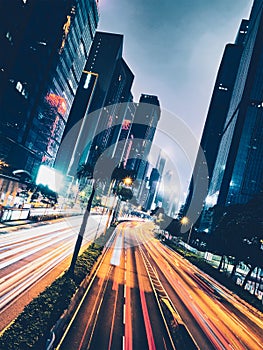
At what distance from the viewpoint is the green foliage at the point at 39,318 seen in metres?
9.91

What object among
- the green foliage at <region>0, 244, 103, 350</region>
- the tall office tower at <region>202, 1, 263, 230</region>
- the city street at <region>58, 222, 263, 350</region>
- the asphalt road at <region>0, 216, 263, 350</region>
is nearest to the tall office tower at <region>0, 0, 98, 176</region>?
the asphalt road at <region>0, 216, 263, 350</region>

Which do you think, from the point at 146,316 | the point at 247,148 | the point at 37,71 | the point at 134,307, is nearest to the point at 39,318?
the point at 146,316

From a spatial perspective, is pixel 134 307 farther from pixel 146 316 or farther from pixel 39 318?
pixel 39 318

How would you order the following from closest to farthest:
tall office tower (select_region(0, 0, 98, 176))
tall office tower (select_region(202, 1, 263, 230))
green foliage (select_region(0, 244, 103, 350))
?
green foliage (select_region(0, 244, 103, 350))
tall office tower (select_region(0, 0, 98, 176))
tall office tower (select_region(202, 1, 263, 230))

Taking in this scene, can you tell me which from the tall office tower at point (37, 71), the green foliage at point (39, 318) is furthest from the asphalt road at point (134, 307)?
the tall office tower at point (37, 71)

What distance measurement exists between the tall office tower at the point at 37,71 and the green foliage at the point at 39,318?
60798 mm

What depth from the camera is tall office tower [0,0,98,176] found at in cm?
6219

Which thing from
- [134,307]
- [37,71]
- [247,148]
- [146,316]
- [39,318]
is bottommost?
[134,307]

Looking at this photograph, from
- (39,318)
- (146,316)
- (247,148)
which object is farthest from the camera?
(247,148)

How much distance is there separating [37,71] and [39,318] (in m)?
88.3

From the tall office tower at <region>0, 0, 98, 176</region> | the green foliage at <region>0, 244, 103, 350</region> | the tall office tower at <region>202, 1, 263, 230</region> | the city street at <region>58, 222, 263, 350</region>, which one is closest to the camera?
the green foliage at <region>0, 244, 103, 350</region>

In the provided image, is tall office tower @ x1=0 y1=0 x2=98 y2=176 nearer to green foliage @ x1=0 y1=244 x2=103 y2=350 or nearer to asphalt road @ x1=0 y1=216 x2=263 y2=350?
asphalt road @ x1=0 y1=216 x2=263 y2=350

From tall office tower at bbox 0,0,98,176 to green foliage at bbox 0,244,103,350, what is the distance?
60.8 meters

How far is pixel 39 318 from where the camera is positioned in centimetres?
1204
